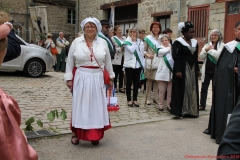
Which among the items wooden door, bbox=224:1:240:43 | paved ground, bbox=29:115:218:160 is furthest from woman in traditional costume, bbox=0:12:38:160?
wooden door, bbox=224:1:240:43

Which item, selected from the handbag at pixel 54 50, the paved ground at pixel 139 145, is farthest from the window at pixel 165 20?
the paved ground at pixel 139 145

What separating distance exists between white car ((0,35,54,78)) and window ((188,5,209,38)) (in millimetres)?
6576

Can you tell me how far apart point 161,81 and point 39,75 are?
21.5ft

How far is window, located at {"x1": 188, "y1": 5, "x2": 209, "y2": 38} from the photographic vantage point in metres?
13.6


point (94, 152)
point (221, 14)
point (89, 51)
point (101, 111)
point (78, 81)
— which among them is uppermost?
point (221, 14)

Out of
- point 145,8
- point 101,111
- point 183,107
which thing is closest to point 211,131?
point 183,107

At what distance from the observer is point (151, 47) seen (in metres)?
7.35

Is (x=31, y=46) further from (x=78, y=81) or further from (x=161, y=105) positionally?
(x=78, y=81)

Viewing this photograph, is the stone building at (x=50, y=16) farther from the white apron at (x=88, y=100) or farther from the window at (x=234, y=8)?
the white apron at (x=88, y=100)

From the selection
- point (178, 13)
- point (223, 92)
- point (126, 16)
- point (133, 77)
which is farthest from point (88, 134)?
point (126, 16)

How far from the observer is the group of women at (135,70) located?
175 inches

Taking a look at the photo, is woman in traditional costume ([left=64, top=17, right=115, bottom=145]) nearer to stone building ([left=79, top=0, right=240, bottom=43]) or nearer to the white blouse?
the white blouse

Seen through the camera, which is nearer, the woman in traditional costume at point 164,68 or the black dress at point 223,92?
the black dress at point 223,92

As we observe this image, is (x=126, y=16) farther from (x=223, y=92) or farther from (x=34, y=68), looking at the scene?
(x=223, y=92)
